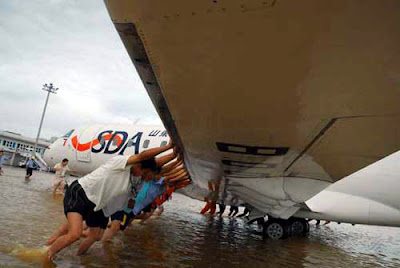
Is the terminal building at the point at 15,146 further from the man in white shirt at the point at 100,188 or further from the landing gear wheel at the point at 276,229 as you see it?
the man in white shirt at the point at 100,188

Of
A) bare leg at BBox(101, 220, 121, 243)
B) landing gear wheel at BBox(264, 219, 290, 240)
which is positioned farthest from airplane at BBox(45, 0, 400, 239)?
landing gear wheel at BBox(264, 219, 290, 240)

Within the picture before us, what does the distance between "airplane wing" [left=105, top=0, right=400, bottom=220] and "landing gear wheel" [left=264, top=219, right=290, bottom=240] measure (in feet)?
20.2

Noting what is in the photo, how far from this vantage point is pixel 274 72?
7.75ft

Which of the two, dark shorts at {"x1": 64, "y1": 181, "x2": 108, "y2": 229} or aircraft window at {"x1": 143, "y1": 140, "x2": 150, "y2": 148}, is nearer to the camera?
dark shorts at {"x1": 64, "y1": 181, "x2": 108, "y2": 229}

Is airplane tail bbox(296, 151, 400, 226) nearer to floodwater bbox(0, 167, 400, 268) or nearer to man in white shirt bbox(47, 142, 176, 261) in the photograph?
floodwater bbox(0, 167, 400, 268)

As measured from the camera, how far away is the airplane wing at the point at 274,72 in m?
1.89

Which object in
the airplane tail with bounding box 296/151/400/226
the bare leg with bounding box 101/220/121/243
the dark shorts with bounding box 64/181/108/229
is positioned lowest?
the bare leg with bounding box 101/220/121/243

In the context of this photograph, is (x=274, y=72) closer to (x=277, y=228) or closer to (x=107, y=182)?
(x=107, y=182)

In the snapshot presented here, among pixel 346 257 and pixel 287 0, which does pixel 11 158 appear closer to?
pixel 346 257

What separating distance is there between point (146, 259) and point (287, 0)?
419 centimetres

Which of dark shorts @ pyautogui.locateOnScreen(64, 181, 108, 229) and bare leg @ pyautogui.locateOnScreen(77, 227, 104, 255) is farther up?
dark shorts @ pyautogui.locateOnScreen(64, 181, 108, 229)

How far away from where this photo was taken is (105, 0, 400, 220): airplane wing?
189 cm

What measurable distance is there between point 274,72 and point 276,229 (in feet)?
27.0

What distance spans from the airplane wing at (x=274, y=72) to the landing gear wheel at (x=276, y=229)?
615 cm
